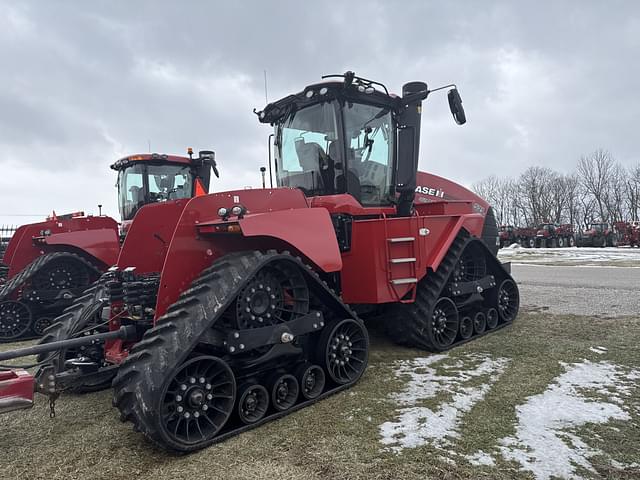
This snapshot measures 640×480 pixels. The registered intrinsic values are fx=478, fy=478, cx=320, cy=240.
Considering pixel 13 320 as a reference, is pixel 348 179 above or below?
above

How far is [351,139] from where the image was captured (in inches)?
206

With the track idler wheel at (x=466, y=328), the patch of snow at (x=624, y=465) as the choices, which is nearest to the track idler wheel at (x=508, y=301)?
the track idler wheel at (x=466, y=328)

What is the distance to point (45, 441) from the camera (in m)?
3.34

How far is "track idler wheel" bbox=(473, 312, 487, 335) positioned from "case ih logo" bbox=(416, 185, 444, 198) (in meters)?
1.73

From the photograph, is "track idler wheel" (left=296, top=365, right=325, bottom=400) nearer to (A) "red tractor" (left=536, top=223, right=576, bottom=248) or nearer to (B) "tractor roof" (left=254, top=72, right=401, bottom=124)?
(B) "tractor roof" (left=254, top=72, right=401, bottom=124)

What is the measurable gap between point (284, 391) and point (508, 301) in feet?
14.3

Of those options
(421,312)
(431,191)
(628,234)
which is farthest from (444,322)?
(628,234)

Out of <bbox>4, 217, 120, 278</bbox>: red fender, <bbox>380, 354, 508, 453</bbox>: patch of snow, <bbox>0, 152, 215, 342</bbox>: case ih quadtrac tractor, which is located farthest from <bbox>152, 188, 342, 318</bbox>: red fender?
<bbox>4, 217, 120, 278</bbox>: red fender

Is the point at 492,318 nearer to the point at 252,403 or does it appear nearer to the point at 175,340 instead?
the point at 252,403

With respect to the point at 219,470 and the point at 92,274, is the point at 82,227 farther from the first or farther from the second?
the point at 219,470

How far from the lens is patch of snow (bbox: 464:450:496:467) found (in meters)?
2.85

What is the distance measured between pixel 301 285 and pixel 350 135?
2032mm

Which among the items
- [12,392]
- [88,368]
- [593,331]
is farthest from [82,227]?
[593,331]

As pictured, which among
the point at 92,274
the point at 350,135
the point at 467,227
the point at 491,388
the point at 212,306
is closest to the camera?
the point at 212,306
